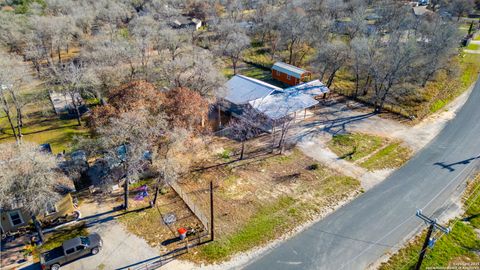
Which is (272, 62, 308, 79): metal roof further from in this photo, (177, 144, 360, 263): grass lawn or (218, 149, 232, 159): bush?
(218, 149, 232, 159): bush

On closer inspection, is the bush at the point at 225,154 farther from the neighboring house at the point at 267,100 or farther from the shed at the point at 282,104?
the shed at the point at 282,104

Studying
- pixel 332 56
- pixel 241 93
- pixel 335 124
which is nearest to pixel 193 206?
pixel 241 93

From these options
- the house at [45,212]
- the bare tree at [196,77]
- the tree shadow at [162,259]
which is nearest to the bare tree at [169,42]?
the bare tree at [196,77]

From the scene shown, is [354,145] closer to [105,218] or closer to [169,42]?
[105,218]

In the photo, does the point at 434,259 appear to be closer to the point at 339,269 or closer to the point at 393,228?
the point at 393,228

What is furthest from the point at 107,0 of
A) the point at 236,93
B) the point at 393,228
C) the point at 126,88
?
the point at 393,228
